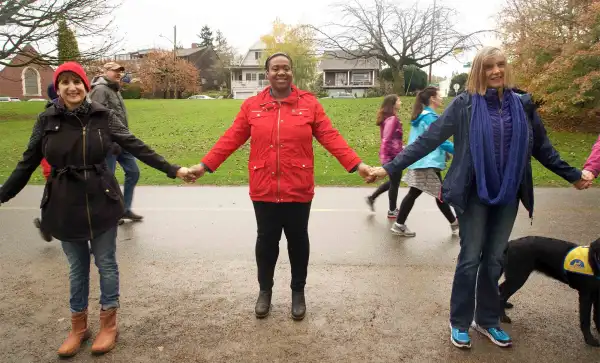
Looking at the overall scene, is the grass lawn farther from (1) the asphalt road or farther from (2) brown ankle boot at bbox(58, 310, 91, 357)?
(2) brown ankle boot at bbox(58, 310, 91, 357)

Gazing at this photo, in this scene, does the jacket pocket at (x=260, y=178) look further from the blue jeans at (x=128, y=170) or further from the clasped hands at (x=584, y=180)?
the blue jeans at (x=128, y=170)

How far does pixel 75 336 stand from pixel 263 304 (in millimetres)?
1404

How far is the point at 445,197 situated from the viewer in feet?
10.9

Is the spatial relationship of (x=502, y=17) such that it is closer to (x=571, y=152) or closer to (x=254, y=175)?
(x=571, y=152)

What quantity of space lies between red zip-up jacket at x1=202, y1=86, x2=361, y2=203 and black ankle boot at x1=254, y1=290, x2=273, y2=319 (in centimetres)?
86

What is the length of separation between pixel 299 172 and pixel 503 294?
1.86 metres

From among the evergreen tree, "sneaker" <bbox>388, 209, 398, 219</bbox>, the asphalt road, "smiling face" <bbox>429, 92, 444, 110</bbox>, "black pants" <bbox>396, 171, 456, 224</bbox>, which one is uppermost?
the evergreen tree

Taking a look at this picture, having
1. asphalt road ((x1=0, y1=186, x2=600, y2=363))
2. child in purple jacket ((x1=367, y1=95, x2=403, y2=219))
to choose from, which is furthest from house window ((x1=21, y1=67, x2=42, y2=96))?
child in purple jacket ((x1=367, y1=95, x2=403, y2=219))

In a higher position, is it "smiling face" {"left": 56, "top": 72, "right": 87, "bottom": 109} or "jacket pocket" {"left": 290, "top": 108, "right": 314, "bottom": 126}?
"smiling face" {"left": 56, "top": 72, "right": 87, "bottom": 109}

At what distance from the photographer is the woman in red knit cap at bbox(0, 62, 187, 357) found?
3.23 metres

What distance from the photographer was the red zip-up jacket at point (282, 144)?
3570 millimetres

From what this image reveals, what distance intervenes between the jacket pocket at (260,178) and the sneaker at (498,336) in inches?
75.6

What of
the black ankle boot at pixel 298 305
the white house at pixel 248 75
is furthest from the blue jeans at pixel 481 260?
the white house at pixel 248 75

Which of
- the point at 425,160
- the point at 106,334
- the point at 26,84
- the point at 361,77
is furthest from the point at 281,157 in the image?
the point at 361,77
